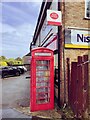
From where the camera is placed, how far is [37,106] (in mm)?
8297

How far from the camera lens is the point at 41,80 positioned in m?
8.39

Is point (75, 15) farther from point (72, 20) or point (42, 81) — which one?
point (42, 81)

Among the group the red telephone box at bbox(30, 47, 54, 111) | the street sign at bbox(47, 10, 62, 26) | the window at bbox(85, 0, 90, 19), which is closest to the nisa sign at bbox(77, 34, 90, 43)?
the window at bbox(85, 0, 90, 19)

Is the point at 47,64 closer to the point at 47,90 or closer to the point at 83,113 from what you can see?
the point at 47,90

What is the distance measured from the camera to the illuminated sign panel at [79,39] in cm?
880

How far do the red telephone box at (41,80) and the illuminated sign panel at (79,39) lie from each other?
106 cm

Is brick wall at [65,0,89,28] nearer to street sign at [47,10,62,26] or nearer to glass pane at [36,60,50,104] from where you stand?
street sign at [47,10,62,26]

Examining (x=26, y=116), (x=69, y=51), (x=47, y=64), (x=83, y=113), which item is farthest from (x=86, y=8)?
(x=26, y=116)

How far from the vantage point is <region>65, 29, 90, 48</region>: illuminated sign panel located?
8.80m

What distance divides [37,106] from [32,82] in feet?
3.36

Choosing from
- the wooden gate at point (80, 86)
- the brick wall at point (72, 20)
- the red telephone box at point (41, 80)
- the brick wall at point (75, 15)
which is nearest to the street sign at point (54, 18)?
the brick wall at point (72, 20)

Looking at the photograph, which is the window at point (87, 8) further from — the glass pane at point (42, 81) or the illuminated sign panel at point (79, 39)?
the glass pane at point (42, 81)

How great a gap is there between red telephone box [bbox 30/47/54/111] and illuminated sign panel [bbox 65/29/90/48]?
3.48ft

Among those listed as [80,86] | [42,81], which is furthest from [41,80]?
[80,86]
